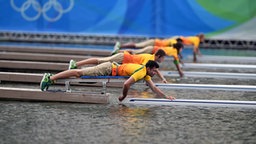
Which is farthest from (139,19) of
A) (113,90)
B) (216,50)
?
(113,90)

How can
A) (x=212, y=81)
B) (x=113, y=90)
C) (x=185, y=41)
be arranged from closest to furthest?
1. (x=113, y=90)
2. (x=212, y=81)
3. (x=185, y=41)

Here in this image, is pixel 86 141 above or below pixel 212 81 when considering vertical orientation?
below

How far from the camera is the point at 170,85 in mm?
8898

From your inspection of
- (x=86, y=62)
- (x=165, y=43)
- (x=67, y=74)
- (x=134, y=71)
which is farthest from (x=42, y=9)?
(x=134, y=71)

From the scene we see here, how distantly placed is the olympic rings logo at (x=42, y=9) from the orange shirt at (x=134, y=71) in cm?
1086

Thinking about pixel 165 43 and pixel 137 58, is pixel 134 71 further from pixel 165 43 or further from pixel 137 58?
pixel 165 43

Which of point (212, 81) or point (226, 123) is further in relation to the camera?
point (212, 81)

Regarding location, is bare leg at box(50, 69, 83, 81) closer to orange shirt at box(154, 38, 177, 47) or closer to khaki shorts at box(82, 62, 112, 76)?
khaki shorts at box(82, 62, 112, 76)

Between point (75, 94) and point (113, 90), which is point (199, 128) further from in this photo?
point (113, 90)

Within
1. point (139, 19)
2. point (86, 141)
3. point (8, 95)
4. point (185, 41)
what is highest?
point (139, 19)

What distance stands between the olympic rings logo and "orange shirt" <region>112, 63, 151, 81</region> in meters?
10.9

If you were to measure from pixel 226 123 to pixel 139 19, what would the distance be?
11.4m

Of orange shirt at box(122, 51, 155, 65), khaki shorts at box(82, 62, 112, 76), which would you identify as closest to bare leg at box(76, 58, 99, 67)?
orange shirt at box(122, 51, 155, 65)

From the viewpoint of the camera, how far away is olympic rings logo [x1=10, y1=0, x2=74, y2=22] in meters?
17.7
